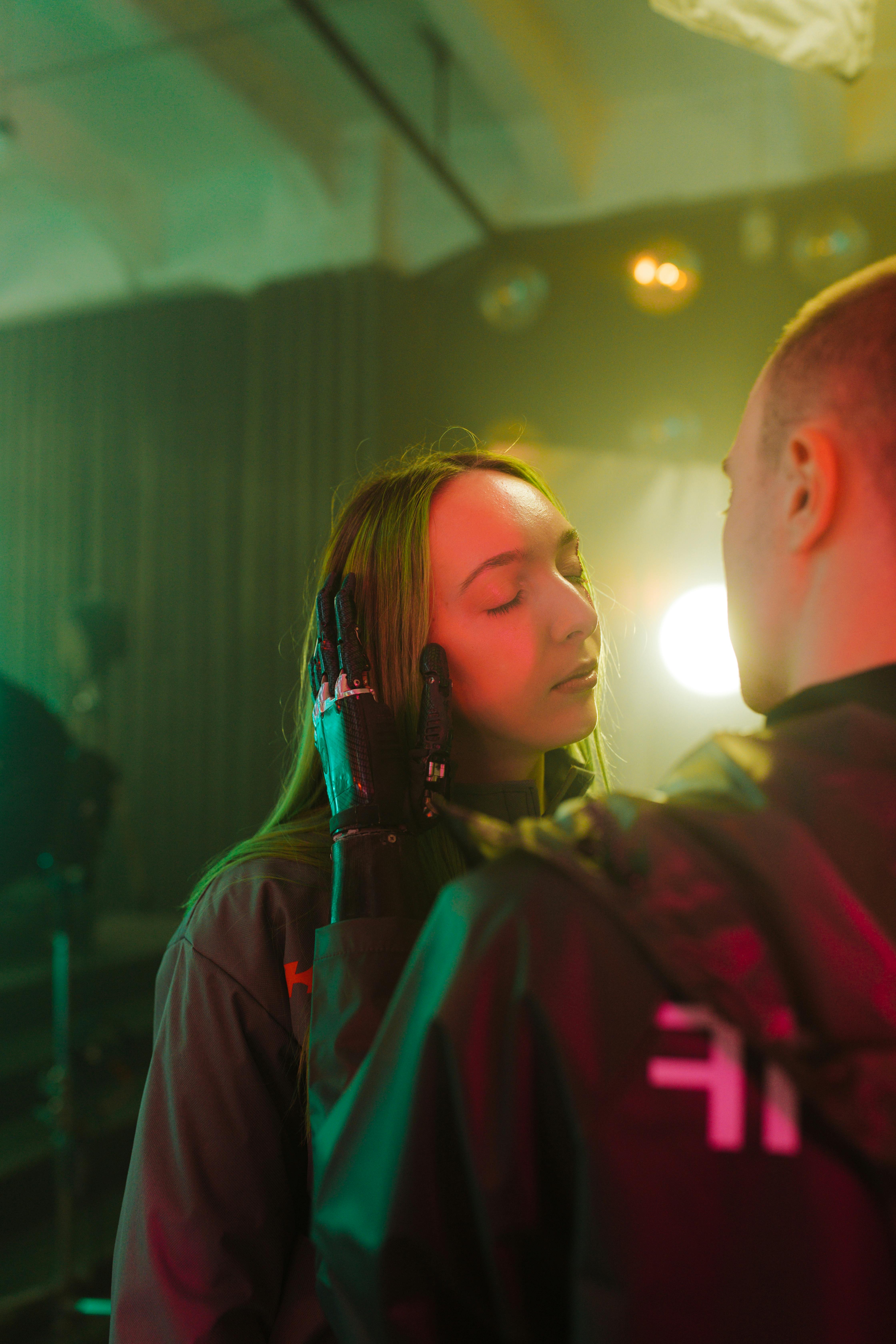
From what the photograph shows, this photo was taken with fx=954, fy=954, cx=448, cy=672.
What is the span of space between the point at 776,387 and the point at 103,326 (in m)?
4.57

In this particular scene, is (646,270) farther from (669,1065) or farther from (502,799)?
(669,1065)

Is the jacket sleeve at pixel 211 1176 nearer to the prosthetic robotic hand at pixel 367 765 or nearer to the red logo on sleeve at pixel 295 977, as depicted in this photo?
the red logo on sleeve at pixel 295 977

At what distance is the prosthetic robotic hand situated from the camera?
85 centimetres

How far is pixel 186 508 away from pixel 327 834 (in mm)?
3618

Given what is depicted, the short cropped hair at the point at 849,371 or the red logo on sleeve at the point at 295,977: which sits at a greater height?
the short cropped hair at the point at 849,371

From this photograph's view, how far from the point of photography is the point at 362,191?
4.11m

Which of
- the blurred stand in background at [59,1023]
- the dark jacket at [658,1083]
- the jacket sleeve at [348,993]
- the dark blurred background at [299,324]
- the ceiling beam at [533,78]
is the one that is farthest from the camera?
the dark blurred background at [299,324]

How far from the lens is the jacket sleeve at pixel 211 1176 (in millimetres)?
788

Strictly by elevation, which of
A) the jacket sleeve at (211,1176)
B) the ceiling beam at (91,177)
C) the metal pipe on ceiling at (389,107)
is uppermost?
the ceiling beam at (91,177)

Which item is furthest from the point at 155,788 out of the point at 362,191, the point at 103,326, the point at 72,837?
the point at 362,191

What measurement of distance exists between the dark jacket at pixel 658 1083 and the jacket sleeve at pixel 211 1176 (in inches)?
13.1

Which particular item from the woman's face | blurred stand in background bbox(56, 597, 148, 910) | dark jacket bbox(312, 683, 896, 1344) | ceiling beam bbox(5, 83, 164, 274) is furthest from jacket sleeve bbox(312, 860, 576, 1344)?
ceiling beam bbox(5, 83, 164, 274)

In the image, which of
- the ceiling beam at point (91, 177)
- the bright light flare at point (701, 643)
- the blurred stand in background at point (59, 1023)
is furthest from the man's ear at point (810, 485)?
the ceiling beam at point (91, 177)

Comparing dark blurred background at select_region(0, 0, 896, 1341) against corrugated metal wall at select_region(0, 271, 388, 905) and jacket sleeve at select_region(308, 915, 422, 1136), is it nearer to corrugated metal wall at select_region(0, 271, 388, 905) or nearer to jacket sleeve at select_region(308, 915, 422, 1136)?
corrugated metal wall at select_region(0, 271, 388, 905)
